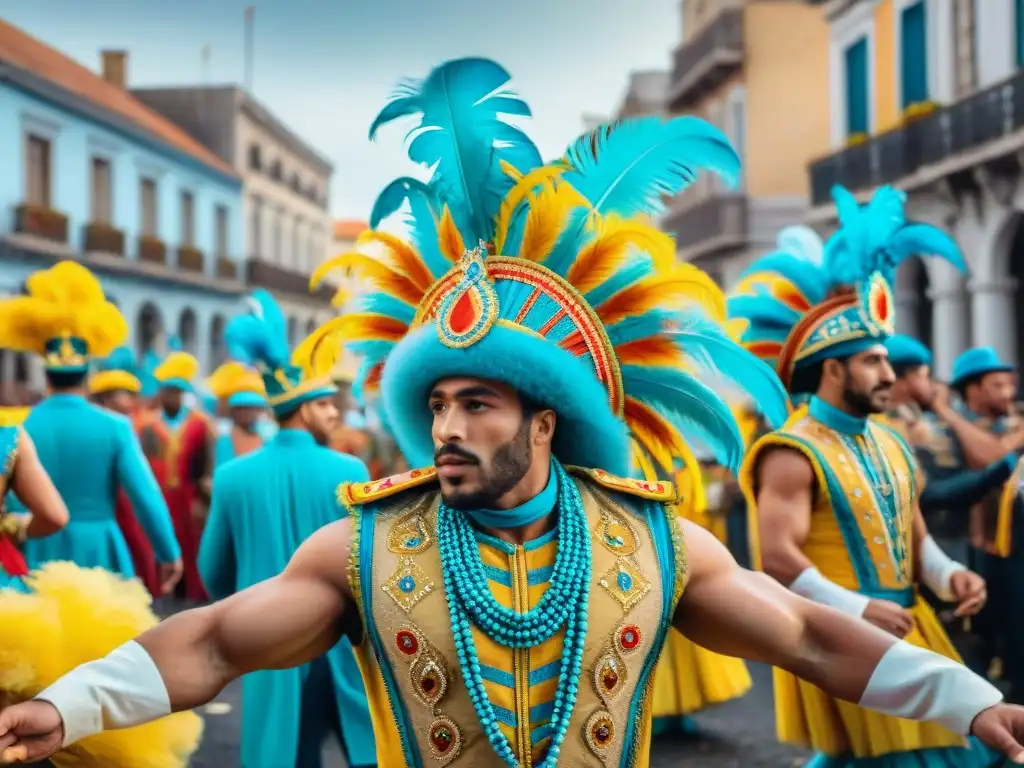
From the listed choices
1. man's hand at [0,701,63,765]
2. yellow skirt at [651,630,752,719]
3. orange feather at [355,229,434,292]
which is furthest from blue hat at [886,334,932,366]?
man's hand at [0,701,63,765]

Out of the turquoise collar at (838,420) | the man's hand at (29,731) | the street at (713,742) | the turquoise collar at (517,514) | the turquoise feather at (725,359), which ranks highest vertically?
the turquoise feather at (725,359)

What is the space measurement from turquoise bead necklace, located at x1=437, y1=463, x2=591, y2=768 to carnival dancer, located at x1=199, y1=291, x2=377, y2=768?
2676 millimetres

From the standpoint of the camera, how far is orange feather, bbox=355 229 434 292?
10.4 ft

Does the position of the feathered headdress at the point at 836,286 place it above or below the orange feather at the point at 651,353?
above

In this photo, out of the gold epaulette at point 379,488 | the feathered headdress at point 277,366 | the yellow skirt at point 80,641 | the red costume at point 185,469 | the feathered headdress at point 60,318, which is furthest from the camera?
the red costume at point 185,469

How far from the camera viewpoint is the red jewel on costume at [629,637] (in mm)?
2816

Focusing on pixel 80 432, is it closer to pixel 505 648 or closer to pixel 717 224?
pixel 505 648

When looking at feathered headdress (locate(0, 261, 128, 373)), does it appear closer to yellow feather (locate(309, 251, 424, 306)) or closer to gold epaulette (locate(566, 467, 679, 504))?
yellow feather (locate(309, 251, 424, 306))

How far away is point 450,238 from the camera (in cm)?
311

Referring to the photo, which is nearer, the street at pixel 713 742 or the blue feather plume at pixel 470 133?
the blue feather plume at pixel 470 133

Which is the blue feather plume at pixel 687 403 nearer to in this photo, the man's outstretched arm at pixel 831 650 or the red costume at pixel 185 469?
the man's outstretched arm at pixel 831 650

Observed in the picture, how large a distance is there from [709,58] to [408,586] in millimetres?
29456

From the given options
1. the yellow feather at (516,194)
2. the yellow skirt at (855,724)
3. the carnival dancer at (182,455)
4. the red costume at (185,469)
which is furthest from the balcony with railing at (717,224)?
the yellow feather at (516,194)

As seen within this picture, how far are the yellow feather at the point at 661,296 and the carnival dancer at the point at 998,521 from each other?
2340 millimetres
